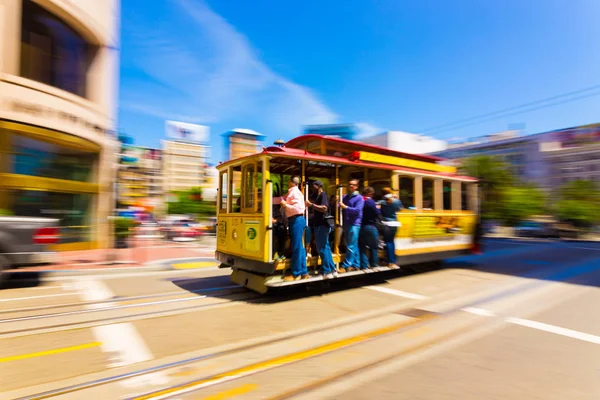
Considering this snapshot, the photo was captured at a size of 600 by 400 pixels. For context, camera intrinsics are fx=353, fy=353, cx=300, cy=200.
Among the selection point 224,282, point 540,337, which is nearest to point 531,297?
point 540,337

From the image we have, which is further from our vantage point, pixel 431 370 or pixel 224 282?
pixel 224 282

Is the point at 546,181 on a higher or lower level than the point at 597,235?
higher

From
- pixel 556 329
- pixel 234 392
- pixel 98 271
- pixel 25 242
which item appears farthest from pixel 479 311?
pixel 98 271

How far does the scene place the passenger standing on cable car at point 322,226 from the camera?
6.41 metres

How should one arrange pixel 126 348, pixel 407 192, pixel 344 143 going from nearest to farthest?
pixel 126 348 < pixel 344 143 < pixel 407 192

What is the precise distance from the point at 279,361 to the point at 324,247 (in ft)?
9.76

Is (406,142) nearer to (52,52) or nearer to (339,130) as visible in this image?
(339,130)

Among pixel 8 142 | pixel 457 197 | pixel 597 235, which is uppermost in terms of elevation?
pixel 8 142

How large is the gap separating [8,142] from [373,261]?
13.1 meters

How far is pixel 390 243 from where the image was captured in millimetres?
7691

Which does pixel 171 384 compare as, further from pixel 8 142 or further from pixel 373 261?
pixel 8 142

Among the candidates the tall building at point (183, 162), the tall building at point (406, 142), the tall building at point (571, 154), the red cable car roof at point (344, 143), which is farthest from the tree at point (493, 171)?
the tall building at point (183, 162)

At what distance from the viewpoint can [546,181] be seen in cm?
6225

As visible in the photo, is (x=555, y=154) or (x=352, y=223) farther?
(x=555, y=154)
